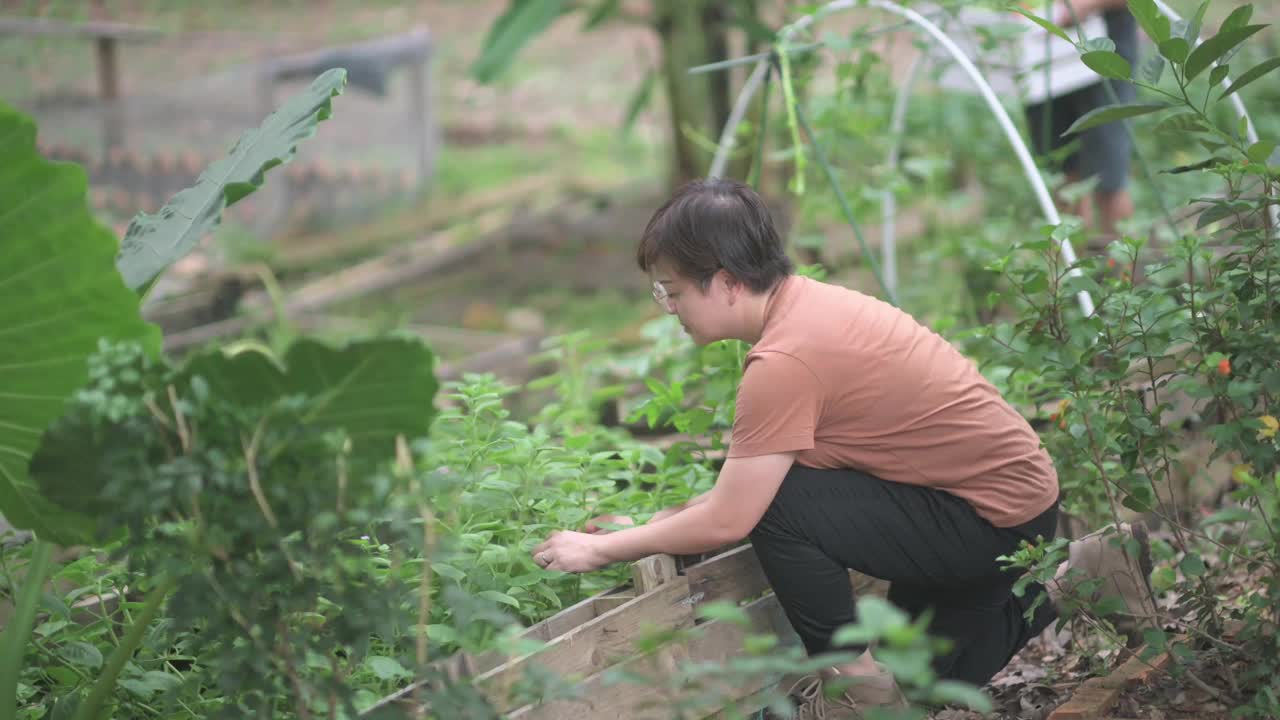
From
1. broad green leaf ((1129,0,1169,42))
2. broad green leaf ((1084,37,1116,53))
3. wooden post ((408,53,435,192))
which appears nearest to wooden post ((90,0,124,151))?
wooden post ((408,53,435,192))

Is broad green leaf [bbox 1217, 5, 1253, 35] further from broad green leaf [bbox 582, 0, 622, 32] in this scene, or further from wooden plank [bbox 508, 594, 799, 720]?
broad green leaf [bbox 582, 0, 622, 32]

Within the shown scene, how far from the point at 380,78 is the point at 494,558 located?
20.5 feet

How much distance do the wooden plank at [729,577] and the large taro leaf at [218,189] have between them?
2.97ft

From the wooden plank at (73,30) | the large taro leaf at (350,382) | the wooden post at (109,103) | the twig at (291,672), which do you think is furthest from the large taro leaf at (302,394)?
the wooden post at (109,103)

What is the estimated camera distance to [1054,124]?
4.60m

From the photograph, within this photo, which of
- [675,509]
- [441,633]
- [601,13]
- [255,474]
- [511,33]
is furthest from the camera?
[601,13]

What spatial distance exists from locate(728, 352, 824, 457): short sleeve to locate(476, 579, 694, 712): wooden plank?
0.27m

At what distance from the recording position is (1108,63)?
6.09 feet

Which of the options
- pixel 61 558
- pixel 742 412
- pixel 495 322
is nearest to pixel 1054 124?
pixel 495 322

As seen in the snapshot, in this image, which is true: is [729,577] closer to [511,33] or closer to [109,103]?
[511,33]

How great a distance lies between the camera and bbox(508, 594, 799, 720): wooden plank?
1.79 m

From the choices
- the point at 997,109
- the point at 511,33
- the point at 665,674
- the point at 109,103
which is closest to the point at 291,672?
the point at 665,674

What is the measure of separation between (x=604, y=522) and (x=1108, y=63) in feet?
3.53

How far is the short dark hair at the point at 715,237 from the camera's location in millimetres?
2055
